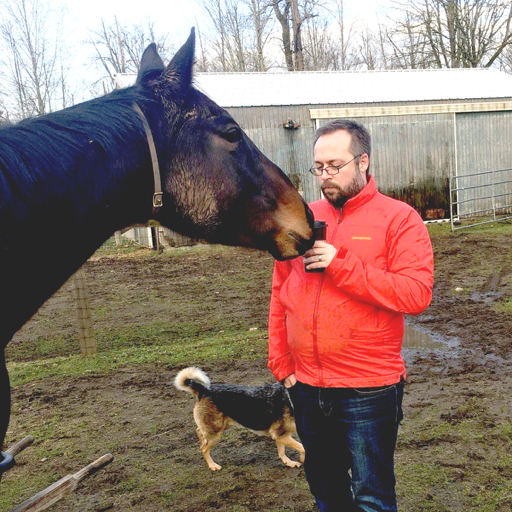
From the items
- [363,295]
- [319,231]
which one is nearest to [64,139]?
[319,231]

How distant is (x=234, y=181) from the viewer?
1.72m

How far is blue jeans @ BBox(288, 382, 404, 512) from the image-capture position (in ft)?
6.55

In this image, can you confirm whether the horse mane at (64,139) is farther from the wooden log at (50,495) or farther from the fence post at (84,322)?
the fence post at (84,322)

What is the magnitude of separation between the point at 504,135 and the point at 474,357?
15.0 metres

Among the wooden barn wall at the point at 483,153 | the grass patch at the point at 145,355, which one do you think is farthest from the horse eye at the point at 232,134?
the wooden barn wall at the point at 483,153

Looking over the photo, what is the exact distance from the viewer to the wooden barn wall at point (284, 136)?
51.5ft

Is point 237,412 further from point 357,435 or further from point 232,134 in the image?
point 232,134

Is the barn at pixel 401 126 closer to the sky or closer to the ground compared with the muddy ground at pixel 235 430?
closer to the sky

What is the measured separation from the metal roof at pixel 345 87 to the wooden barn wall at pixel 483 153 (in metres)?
0.87

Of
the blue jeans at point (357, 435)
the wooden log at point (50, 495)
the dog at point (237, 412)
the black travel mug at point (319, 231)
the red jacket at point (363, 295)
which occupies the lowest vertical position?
the dog at point (237, 412)

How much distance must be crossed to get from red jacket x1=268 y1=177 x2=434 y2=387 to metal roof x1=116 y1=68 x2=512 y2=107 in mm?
14265

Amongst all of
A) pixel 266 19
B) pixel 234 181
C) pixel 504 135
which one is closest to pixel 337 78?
pixel 504 135

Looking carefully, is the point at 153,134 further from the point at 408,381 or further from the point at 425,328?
the point at 425,328

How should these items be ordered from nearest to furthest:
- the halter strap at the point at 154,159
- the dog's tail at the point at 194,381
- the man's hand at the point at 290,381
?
1. the halter strap at the point at 154,159
2. the man's hand at the point at 290,381
3. the dog's tail at the point at 194,381
